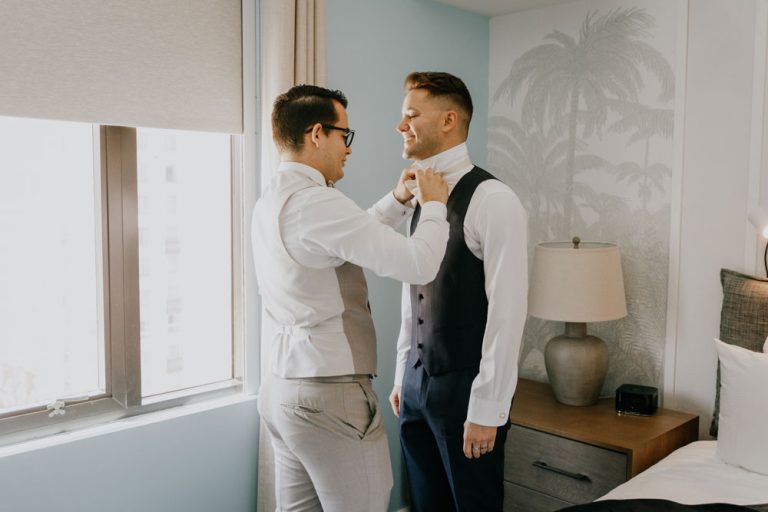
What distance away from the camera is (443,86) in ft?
6.81

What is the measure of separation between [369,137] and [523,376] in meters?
1.35

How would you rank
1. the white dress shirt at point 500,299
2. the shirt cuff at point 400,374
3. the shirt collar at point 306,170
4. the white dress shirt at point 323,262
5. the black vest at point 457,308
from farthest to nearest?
the shirt cuff at point 400,374 → the black vest at point 457,308 → the white dress shirt at point 500,299 → the shirt collar at point 306,170 → the white dress shirt at point 323,262

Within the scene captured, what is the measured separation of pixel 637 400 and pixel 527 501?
1.89 ft

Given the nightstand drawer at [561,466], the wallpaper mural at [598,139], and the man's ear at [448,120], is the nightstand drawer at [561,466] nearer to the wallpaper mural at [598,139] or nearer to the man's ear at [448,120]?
the wallpaper mural at [598,139]

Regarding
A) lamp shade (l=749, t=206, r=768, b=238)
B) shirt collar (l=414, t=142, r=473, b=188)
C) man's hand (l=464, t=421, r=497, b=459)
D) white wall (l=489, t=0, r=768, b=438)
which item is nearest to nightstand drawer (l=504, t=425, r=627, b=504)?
white wall (l=489, t=0, r=768, b=438)

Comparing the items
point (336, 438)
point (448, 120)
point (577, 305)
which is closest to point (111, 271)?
point (336, 438)

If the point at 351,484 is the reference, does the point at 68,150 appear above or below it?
above

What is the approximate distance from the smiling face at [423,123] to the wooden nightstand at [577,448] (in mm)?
1218

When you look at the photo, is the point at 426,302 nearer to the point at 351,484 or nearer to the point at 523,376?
the point at 351,484

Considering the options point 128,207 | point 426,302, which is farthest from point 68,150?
point 426,302

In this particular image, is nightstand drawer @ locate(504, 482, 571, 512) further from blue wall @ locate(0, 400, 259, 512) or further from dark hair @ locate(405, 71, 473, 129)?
dark hair @ locate(405, 71, 473, 129)

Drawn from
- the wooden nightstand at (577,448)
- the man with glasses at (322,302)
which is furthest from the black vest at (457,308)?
the wooden nightstand at (577,448)

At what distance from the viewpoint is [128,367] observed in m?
2.37

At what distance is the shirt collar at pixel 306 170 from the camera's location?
5.71 ft
